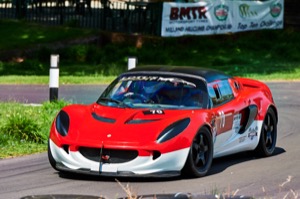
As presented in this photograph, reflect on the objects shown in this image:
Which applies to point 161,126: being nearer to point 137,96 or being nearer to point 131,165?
point 131,165

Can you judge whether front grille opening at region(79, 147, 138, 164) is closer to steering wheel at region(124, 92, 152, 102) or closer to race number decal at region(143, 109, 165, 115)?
race number decal at region(143, 109, 165, 115)

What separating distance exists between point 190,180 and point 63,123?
65.4 inches

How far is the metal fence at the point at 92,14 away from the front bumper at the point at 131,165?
78.3 feet

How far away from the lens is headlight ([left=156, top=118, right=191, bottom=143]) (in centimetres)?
1167

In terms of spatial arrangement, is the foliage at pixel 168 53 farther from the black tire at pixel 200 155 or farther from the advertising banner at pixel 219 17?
the black tire at pixel 200 155

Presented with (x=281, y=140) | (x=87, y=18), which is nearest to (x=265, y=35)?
(x=87, y=18)

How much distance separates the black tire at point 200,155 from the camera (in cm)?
1181

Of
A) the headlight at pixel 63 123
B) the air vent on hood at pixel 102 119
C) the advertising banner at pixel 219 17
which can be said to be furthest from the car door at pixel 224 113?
the advertising banner at pixel 219 17

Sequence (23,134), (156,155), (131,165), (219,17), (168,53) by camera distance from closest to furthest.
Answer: (131,165)
(156,155)
(23,134)
(168,53)
(219,17)

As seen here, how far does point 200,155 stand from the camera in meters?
12.1

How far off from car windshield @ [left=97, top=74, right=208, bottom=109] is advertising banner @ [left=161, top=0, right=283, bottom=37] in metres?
22.3

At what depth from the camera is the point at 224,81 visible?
44.8ft

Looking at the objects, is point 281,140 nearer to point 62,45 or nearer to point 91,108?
point 91,108

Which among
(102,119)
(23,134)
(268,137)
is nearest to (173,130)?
(102,119)
